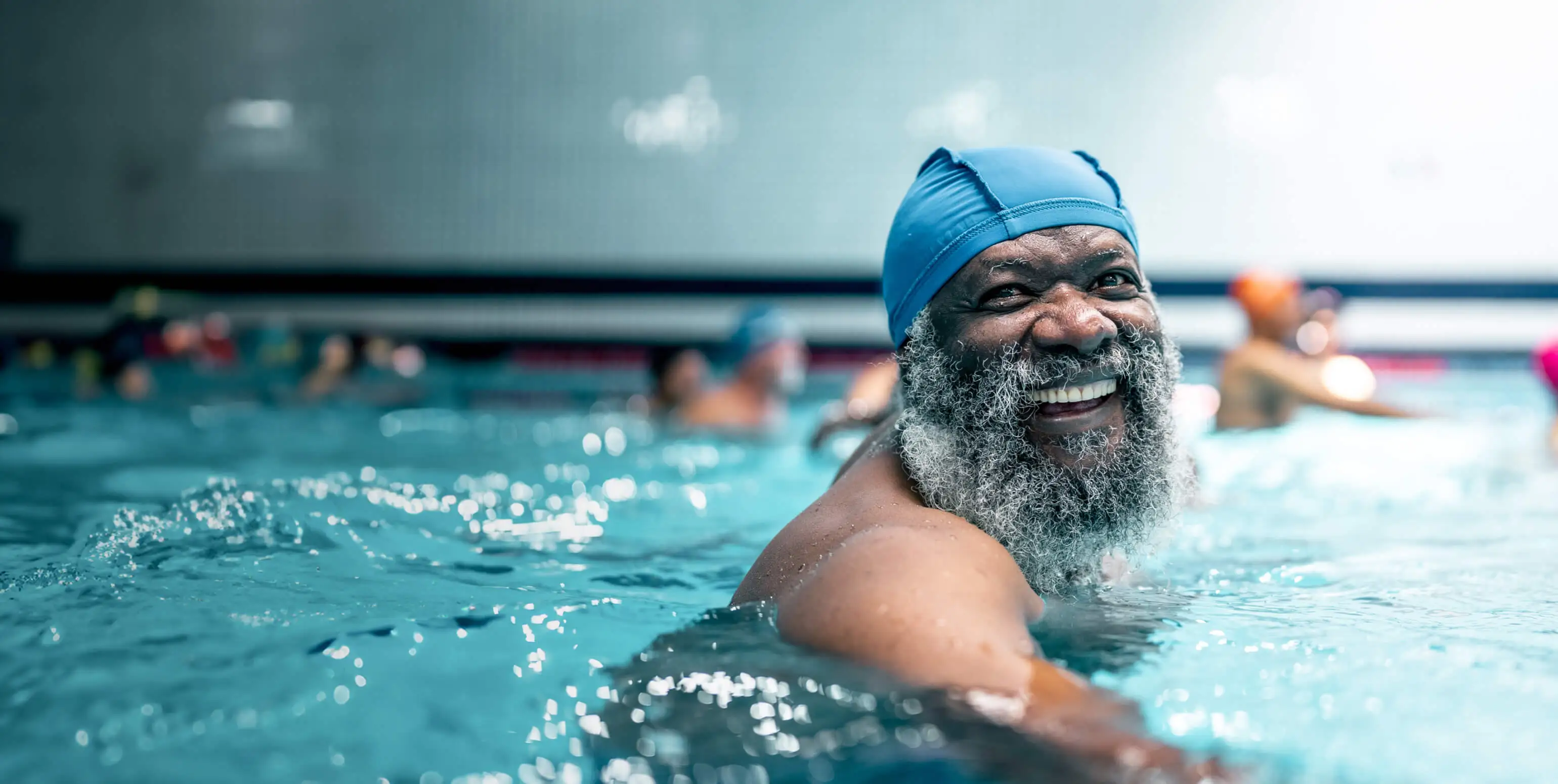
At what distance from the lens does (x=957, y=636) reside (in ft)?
4.76

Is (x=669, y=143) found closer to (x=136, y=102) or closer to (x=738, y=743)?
(x=136, y=102)

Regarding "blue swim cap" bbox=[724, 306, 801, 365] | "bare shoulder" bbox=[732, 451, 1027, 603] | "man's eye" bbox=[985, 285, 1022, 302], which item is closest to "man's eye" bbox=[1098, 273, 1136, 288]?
"man's eye" bbox=[985, 285, 1022, 302]

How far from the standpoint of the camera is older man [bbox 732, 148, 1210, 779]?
77.7 inches

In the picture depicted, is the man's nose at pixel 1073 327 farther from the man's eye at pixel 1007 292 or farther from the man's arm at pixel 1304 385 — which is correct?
the man's arm at pixel 1304 385

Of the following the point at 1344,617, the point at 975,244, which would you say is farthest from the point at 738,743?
the point at 1344,617

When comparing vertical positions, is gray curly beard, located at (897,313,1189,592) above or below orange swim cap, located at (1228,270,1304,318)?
below

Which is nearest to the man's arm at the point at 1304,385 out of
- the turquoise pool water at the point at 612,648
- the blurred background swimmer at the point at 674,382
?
the turquoise pool water at the point at 612,648

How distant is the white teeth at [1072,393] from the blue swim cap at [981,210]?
0.87ft

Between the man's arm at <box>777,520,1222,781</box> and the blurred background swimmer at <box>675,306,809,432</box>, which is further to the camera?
the blurred background swimmer at <box>675,306,809,432</box>

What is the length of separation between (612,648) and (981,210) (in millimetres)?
A: 1003

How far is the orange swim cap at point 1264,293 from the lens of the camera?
21.9ft

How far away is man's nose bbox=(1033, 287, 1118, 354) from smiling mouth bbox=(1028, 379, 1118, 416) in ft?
0.23

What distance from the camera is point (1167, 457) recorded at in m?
2.16

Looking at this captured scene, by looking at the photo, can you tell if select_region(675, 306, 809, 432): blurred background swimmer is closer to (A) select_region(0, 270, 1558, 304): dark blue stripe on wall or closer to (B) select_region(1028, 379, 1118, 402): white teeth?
(A) select_region(0, 270, 1558, 304): dark blue stripe on wall
